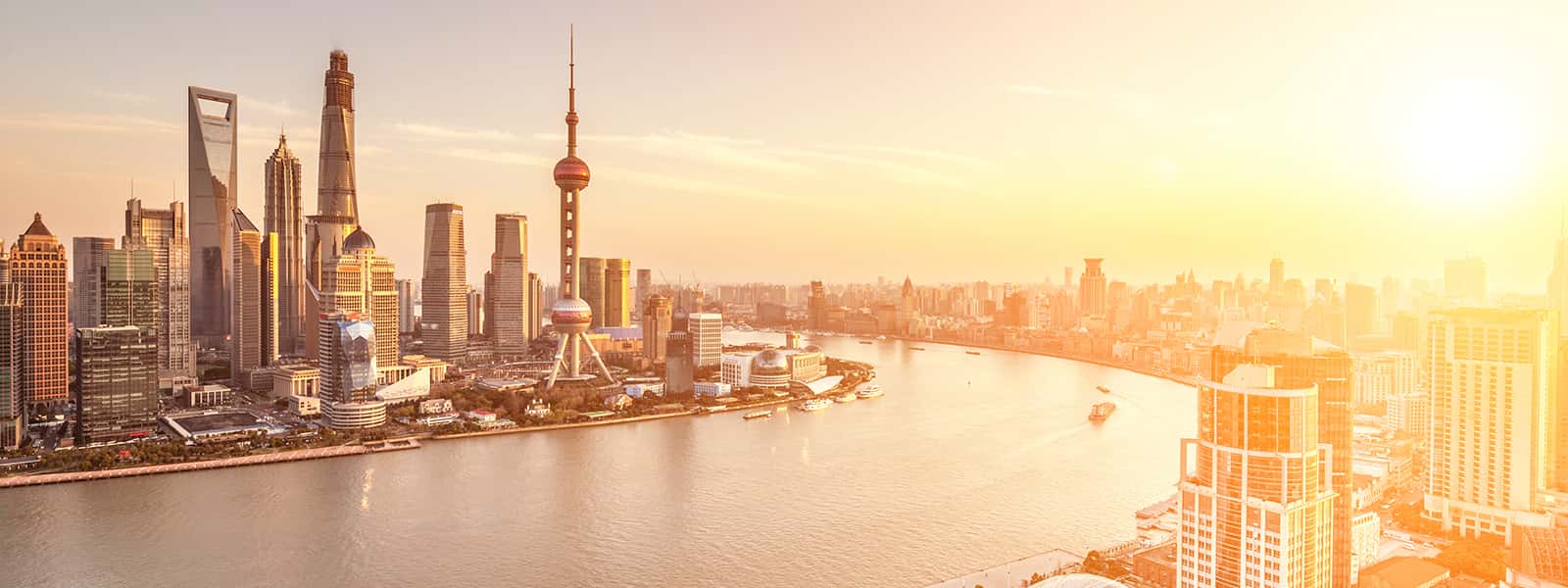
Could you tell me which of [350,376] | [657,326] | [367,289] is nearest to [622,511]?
[350,376]

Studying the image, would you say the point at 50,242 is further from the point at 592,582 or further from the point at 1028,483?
the point at 1028,483

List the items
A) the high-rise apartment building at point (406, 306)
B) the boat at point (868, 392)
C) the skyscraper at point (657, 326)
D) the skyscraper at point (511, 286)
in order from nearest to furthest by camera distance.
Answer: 1. the boat at point (868, 392)
2. the skyscraper at point (657, 326)
3. the skyscraper at point (511, 286)
4. the high-rise apartment building at point (406, 306)

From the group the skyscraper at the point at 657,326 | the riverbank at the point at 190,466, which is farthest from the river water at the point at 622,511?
the skyscraper at the point at 657,326

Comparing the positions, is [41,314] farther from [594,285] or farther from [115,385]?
[594,285]

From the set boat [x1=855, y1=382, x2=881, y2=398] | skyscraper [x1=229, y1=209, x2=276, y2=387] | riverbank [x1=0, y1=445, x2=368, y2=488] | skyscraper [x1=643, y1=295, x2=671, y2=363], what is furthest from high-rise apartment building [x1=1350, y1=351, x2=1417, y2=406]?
skyscraper [x1=229, y1=209, x2=276, y2=387]

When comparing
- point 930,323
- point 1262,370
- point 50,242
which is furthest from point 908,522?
point 930,323

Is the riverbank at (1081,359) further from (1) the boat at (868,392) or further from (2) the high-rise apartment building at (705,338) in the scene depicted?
(2) the high-rise apartment building at (705,338)

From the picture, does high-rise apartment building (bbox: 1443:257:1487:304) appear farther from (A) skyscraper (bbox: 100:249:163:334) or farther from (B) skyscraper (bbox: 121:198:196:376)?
(B) skyscraper (bbox: 121:198:196:376)
